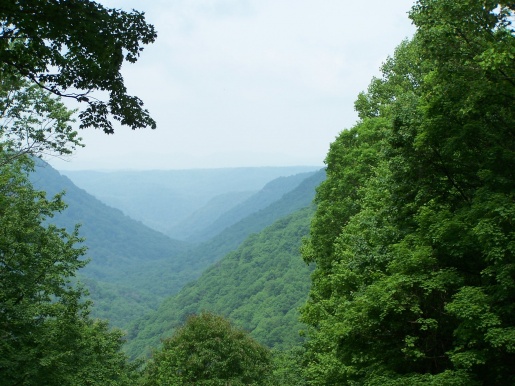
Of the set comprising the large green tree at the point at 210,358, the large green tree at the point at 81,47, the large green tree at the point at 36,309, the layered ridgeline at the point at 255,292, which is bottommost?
the layered ridgeline at the point at 255,292

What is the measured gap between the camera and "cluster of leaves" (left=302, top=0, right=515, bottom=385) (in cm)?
927

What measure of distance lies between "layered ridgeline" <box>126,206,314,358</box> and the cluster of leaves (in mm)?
65981

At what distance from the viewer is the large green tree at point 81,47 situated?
8.57 m

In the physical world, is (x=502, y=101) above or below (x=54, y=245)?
above

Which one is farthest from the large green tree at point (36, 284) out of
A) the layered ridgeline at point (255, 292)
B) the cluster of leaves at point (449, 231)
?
the layered ridgeline at point (255, 292)

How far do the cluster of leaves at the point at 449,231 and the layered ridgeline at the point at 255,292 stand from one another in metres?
66.0

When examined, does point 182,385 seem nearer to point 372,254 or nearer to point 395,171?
point 372,254

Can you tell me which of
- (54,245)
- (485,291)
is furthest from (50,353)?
(485,291)

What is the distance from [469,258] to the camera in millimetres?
11109

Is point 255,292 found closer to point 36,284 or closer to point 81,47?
point 36,284

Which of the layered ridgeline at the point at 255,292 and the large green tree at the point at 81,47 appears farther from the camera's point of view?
the layered ridgeline at the point at 255,292

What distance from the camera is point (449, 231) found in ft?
34.4

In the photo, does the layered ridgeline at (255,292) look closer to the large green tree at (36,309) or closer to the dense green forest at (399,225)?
the large green tree at (36,309)

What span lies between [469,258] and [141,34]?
8.14m
